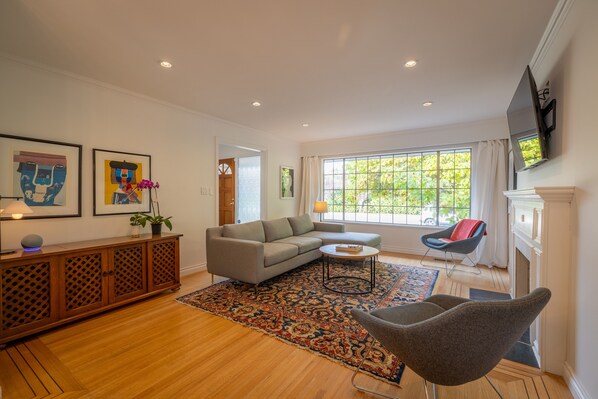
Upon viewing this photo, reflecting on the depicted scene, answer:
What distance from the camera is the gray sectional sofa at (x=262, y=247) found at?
3.16m

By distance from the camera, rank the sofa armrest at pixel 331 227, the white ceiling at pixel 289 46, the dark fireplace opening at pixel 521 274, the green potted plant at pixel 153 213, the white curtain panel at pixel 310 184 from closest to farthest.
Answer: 1. the white ceiling at pixel 289 46
2. the dark fireplace opening at pixel 521 274
3. the green potted plant at pixel 153 213
4. the sofa armrest at pixel 331 227
5. the white curtain panel at pixel 310 184

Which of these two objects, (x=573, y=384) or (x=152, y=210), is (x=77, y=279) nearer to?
(x=152, y=210)

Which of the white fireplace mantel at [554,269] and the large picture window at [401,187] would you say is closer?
the white fireplace mantel at [554,269]

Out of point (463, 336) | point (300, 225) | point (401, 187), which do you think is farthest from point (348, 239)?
point (463, 336)

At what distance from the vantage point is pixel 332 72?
2.70 meters

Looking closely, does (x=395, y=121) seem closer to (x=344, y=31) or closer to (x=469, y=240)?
(x=469, y=240)

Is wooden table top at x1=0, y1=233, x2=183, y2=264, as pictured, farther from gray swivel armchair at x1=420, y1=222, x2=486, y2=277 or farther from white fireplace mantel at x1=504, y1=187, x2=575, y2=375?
gray swivel armchair at x1=420, y1=222, x2=486, y2=277

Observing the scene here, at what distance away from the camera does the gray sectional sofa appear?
10.4ft

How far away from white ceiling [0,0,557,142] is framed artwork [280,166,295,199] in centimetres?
240

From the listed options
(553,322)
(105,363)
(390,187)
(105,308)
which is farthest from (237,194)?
(553,322)

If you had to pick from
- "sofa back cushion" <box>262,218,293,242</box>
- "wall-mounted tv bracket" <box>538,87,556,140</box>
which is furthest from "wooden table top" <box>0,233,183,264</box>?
"wall-mounted tv bracket" <box>538,87,556,140</box>

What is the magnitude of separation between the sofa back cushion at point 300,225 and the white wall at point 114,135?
1.38 metres

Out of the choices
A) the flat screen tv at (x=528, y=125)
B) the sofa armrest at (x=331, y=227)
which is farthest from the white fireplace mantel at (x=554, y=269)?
the sofa armrest at (x=331, y=227)

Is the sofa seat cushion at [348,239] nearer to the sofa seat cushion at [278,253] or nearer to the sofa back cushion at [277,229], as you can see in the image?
the sofa back cushion at [277,229]
